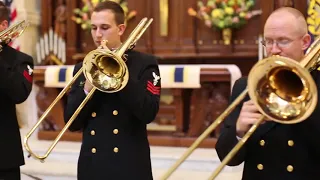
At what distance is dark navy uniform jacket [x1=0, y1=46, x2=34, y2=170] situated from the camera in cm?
310

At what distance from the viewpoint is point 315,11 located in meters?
5.62

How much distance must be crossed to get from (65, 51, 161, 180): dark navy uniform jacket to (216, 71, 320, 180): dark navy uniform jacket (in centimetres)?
72

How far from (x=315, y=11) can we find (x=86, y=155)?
3.70 m

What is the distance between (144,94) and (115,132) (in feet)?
0.94

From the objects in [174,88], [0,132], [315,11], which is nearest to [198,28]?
[174,88]

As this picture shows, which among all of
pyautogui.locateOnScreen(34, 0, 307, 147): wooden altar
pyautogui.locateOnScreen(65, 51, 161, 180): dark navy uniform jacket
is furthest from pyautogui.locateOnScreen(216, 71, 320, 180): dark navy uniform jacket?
pyautogui.locateOnScreen(34, 0, 307, 147): wooden altar

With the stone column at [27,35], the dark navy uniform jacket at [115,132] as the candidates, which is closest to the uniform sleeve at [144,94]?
the dark navy uniform jacket at [115,132]

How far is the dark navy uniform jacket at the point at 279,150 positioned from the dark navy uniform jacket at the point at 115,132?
723 mm

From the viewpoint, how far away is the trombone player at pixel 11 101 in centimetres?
311

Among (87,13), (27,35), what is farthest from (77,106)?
(27,35)

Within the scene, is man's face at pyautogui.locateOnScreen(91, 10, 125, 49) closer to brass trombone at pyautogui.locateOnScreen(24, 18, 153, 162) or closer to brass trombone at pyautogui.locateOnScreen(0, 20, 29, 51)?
brass trombone at pyautogui.locateOnScreen(24, 18, 153, 162)

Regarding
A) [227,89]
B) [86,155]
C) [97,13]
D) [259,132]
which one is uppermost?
[97,13]

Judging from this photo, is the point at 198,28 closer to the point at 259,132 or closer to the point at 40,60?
the point at 40,60

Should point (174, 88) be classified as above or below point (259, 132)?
below
